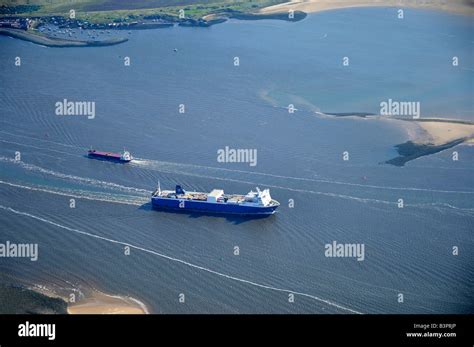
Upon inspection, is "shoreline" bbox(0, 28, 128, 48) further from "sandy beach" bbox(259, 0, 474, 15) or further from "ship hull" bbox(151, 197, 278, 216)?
"ship hull" bbox(151, 197, 278, 216)

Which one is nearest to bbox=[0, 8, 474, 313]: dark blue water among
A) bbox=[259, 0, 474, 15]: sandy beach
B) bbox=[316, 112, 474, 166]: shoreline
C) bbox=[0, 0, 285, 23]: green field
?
bbox=[316, 112, 474, 166]: shoreline

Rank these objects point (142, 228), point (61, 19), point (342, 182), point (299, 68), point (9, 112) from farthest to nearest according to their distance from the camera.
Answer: point (61, 19) → point (299, 68) → point (9, 112) → point (342, 182) → point (142, 228)

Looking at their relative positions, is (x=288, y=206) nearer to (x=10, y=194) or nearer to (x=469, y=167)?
(x=469, y=167)

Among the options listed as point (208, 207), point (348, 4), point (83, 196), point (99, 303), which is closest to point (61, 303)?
point (99, 303)

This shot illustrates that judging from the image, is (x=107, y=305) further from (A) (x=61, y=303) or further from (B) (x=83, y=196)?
(B) (x=83, y=196)

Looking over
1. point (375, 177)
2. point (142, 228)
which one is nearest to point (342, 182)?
point (375, 177)
